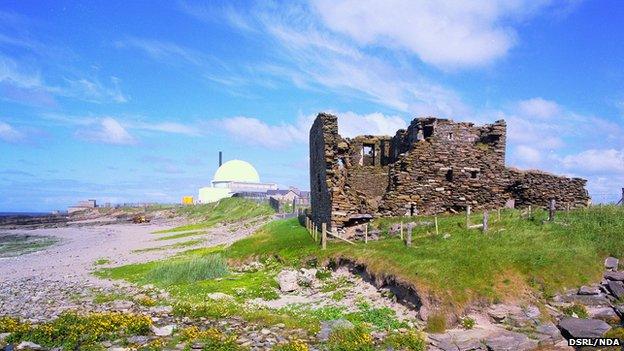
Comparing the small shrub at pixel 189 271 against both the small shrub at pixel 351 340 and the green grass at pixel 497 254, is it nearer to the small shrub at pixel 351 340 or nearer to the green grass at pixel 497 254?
the green grass at pixel 497 254

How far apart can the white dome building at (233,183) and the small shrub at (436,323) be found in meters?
98.6

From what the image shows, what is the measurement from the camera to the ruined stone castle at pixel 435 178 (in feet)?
94.2

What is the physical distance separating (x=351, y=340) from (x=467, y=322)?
3897 millimetres

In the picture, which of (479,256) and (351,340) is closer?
(351,340)

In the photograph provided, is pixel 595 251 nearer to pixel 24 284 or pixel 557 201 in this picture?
pixel 557 201

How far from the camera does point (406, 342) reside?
13328 mm

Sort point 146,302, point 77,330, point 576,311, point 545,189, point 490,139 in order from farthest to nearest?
1. point 545,189
2. point 490,139
3. point 146,302
4. point 576,311
5. point 77,330

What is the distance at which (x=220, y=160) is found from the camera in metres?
148

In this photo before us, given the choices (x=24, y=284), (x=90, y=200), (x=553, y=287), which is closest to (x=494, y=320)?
(x=553, y=287)

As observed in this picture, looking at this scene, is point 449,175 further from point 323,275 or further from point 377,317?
point 377,317

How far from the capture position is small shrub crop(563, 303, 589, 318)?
1527 cm

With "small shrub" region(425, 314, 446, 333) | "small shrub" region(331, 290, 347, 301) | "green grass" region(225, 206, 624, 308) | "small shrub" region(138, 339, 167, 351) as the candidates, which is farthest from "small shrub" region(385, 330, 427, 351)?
"small shrub" region(138, 339, 167, 351)

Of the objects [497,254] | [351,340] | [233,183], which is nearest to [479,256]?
[497,254]

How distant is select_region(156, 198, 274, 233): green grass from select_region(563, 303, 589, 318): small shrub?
148 feet
